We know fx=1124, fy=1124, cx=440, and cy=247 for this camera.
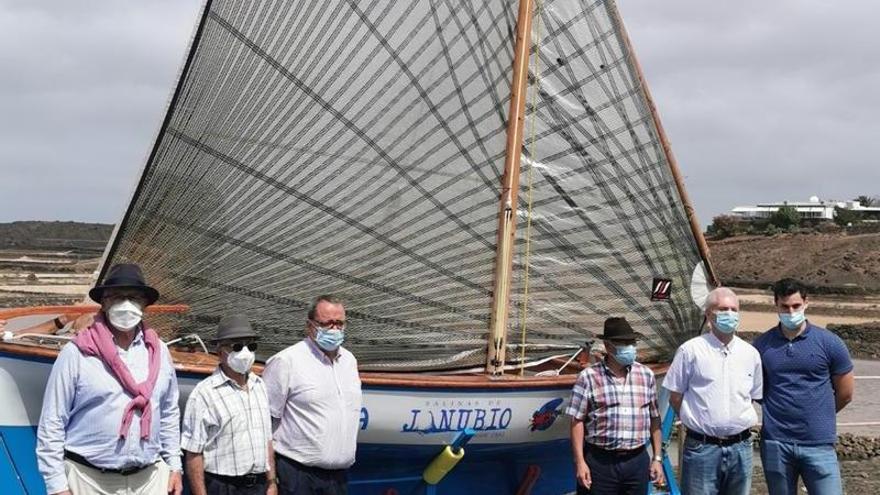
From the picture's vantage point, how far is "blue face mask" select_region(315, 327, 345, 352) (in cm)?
538

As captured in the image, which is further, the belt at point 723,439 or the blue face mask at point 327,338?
the belt at point 723,439

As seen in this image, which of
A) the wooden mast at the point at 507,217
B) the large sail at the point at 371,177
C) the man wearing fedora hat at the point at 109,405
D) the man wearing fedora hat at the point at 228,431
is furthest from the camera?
the large sail at the point at 371,177

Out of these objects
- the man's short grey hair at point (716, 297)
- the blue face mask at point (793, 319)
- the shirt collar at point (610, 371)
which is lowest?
the shirt collar at point (610, 371)

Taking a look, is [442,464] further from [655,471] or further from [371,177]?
[371,177]

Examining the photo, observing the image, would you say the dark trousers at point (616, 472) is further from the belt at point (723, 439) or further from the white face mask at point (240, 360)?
the white face mask at point (240, 360)

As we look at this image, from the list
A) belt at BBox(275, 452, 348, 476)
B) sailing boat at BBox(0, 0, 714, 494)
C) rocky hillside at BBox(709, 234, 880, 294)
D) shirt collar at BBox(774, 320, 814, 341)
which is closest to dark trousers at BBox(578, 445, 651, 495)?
sailing boat at BBox(0, 0, 714, 494)

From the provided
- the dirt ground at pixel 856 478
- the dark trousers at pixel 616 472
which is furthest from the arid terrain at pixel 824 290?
the dark trousers at pixel 616 472

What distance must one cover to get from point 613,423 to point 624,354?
0.36 m

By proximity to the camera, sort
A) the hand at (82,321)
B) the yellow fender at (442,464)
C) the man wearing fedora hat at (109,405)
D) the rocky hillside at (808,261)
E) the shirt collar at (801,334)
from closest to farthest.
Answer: the man wearing fedora hat at (109,405), the shirt collar at (801,334), the yellow fender at (442,464), the hand at (82,321), the rocky hillside at (808,261)

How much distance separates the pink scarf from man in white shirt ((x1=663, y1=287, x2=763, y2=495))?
284cm

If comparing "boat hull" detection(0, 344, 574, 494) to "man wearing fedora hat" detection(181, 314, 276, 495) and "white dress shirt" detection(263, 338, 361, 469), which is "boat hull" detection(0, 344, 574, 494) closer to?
"white dress shirt" detection(263, 338, 361, 469)

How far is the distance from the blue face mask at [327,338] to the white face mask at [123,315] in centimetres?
103

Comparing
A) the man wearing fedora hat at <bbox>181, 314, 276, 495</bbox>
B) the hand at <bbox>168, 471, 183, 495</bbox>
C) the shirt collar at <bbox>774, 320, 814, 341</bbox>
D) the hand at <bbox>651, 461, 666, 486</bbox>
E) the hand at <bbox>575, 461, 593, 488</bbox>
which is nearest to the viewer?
the hand at <bbox>168, 471, 183, 495</bbox>

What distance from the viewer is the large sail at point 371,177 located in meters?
7.13
